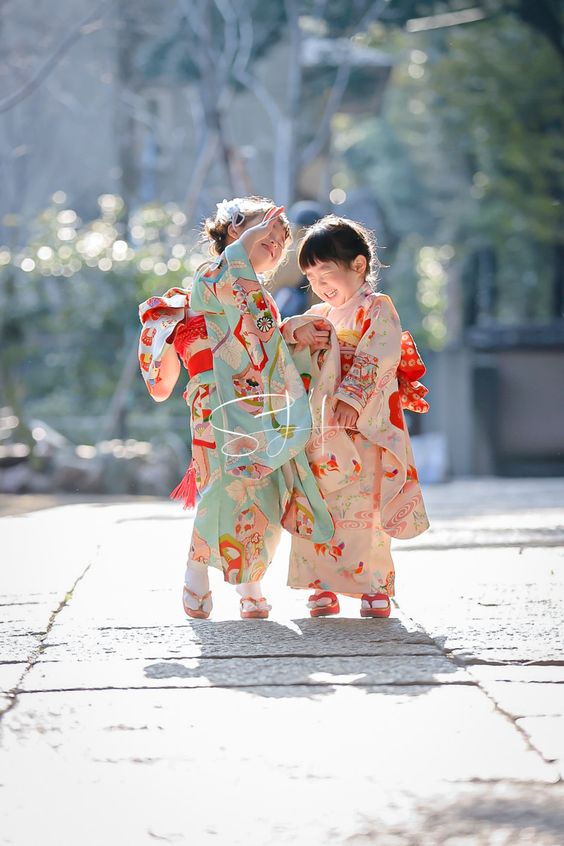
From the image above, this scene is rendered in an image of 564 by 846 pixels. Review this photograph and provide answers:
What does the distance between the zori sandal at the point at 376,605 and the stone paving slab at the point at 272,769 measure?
107 cm

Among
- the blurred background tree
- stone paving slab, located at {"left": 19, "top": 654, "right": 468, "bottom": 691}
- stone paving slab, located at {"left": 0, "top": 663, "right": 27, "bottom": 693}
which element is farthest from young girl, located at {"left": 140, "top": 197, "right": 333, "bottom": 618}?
the blurred background tree

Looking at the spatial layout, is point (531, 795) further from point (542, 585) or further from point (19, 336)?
point (19, 336)

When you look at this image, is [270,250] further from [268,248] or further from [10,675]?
[10,675]

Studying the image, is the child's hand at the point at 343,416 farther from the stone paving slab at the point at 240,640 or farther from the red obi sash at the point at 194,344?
the stone paving slab at the point at 240,640

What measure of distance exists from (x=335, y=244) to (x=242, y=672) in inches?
61.0

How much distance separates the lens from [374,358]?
418cm

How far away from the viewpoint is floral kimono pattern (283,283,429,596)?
4.20 meters

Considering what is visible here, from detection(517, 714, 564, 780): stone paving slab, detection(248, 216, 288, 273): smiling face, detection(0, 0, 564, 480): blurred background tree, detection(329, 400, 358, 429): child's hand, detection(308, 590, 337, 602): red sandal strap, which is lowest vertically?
detection(308, 590, 337, 602): red sandal strap

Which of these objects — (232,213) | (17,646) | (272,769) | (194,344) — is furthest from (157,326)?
(272,769)

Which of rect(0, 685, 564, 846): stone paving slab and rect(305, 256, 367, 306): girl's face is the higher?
rect(305, 256, 367, 306): girl's face

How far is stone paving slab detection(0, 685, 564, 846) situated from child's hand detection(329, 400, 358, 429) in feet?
3.92

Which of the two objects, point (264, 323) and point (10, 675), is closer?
point (10, 675)

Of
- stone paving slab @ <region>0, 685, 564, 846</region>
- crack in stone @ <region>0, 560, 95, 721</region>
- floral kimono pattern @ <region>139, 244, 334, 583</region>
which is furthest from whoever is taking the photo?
floral kimono pattern @ <region>139, 244, 334, 583</region>

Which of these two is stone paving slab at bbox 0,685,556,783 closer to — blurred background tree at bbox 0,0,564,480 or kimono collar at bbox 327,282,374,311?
kimono collar at bbox 327,282,374,311
